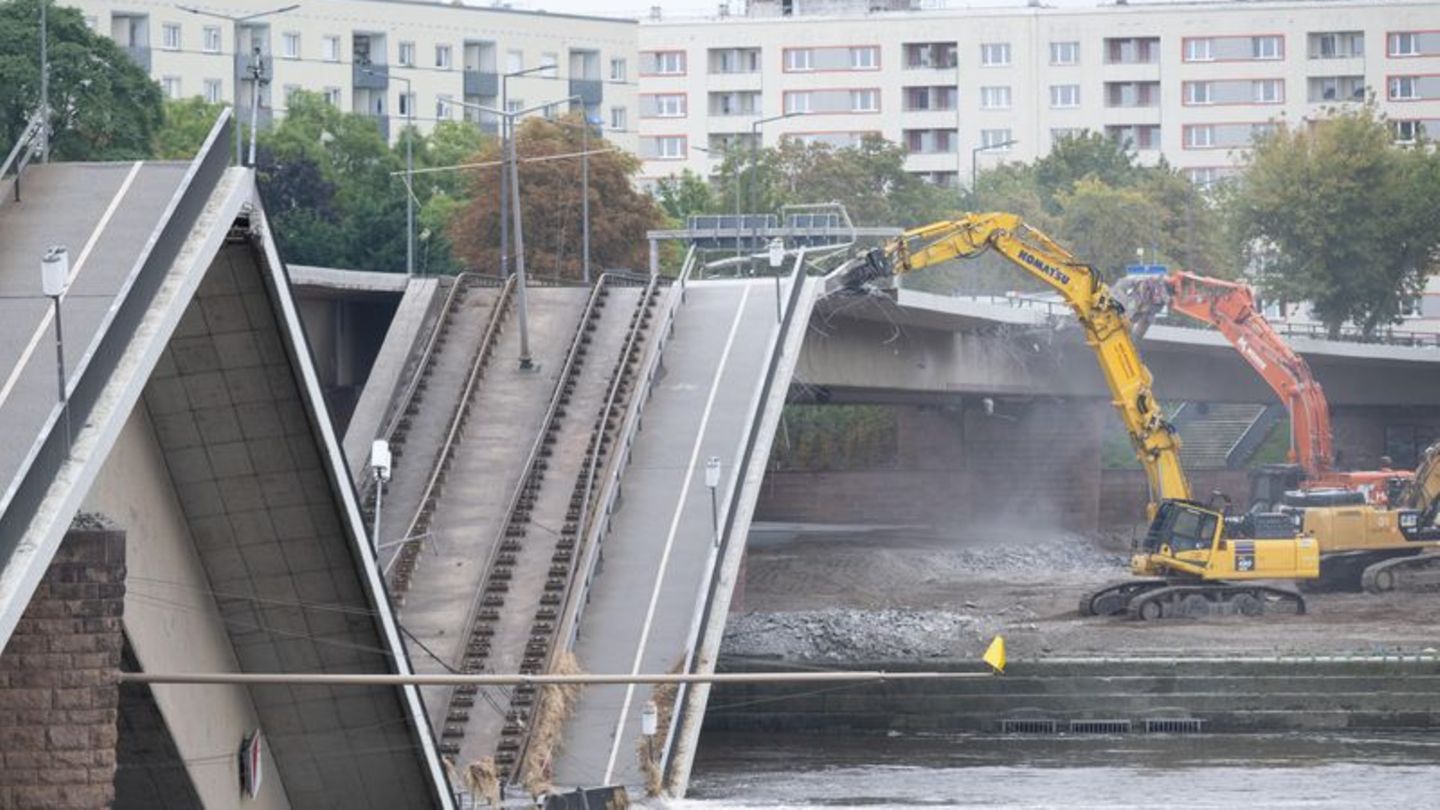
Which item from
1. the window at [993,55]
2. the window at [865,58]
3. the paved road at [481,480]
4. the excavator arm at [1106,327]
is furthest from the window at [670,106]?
the paved road at [481,480]

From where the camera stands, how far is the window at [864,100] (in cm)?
14412

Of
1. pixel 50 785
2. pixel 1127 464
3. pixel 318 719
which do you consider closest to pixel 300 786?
pixel 318 719

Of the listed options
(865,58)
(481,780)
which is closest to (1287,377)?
(481,780)

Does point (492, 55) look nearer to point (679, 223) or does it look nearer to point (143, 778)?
point (679, 223)

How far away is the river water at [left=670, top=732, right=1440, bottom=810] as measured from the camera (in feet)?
144

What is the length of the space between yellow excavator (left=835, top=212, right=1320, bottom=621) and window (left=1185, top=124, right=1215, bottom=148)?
3046 inches

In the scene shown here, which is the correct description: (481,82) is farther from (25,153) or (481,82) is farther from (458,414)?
(25,153)

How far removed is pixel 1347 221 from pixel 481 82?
36831mm

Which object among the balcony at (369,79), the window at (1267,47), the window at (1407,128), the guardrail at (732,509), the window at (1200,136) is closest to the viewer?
the guardrail at (732,509)

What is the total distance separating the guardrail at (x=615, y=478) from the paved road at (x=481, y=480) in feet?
5.40

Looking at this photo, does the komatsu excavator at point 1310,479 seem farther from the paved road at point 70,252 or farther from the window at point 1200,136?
the window at point 1200,136

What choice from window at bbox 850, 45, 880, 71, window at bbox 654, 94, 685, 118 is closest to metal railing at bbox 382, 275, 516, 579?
window at bbox 850, 45, 880, 71

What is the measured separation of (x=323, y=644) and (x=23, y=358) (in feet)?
26.5

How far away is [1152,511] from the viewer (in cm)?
6581
